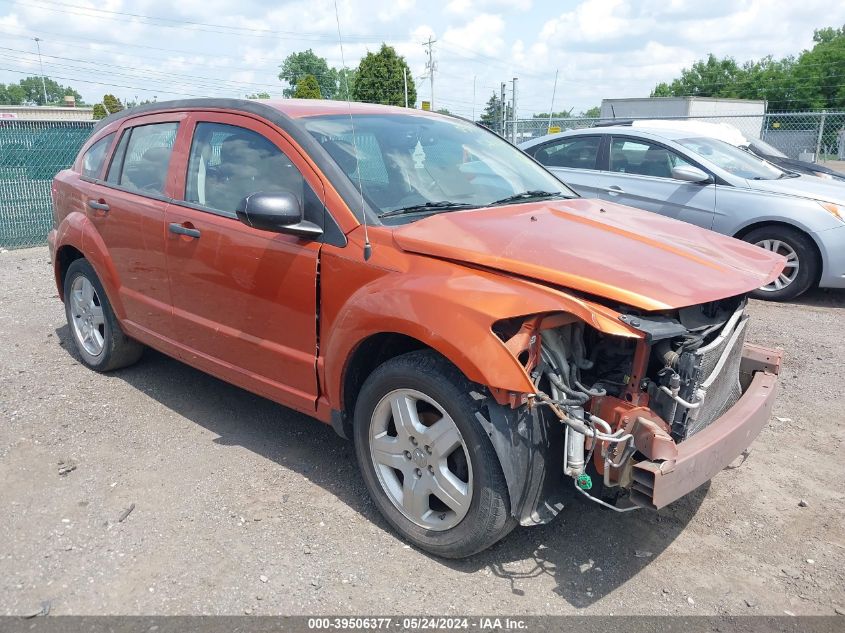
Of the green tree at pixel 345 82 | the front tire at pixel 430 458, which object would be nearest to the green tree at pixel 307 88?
the green tree at pixel 345 82

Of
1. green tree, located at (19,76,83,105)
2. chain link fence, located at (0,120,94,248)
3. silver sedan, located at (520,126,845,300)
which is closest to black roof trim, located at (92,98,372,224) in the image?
silver sedan, located at (520,126,845,300)

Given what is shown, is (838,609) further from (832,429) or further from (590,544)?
(832,429)

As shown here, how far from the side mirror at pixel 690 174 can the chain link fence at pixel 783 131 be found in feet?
21.1

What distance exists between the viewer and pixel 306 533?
126 inches

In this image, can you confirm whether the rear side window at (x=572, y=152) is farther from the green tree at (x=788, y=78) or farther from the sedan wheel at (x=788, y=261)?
the green tree at (x=788, y=78)

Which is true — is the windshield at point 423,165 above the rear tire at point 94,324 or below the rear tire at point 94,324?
above

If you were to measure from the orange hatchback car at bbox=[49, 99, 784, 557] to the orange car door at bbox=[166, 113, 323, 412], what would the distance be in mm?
13

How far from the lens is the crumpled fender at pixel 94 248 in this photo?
4.63 metres

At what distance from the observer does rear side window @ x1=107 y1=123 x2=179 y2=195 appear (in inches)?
166

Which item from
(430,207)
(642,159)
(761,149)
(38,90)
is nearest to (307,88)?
(761,149)

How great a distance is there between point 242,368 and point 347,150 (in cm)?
128

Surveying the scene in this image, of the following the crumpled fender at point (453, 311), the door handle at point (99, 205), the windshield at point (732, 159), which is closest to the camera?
the crumpled fender at point (453, 311)

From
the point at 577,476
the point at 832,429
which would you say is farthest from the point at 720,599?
the point at 832,429

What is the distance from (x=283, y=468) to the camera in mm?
3789
